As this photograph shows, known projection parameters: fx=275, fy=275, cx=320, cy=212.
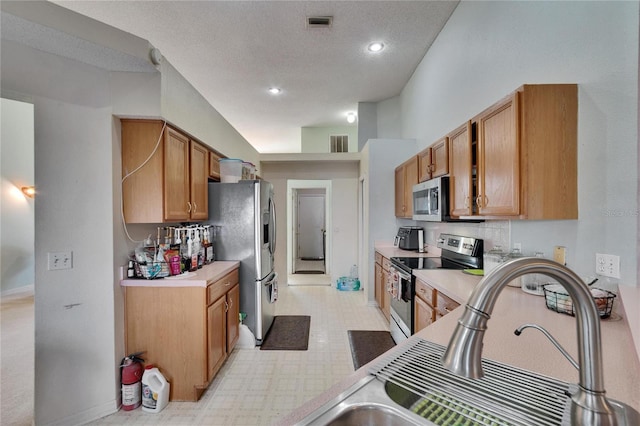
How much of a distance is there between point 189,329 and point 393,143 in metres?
3.39

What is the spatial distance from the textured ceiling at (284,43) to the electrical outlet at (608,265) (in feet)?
8.15

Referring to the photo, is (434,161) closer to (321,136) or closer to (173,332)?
(173,332)

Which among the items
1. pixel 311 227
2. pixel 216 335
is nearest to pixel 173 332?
pixel 216 335

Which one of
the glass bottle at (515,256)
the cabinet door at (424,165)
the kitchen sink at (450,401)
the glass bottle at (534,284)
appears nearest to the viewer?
the kitchen sink at (450,401)

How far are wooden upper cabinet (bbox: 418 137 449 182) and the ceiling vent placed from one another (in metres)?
1.59

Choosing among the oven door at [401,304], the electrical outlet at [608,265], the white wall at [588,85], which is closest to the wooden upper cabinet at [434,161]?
the white wall at [588,85]

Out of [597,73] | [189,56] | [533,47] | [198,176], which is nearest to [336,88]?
[189,56]

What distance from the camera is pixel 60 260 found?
1.83 metres

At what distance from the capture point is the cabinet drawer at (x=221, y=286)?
213cm

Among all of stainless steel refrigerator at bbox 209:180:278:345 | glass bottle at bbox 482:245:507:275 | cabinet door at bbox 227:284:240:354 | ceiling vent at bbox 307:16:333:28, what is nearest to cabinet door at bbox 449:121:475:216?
glass bottle at bbox 482:245:507:275

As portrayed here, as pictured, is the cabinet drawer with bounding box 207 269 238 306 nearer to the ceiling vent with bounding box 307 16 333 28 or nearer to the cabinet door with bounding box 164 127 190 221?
the cabinet door with bounding box 164 127 190 221

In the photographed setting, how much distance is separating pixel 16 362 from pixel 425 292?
3.50 metres

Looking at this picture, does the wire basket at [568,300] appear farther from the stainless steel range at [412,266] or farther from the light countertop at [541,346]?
the stainless steel range at [412,266]

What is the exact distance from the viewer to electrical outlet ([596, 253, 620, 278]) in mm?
1250
